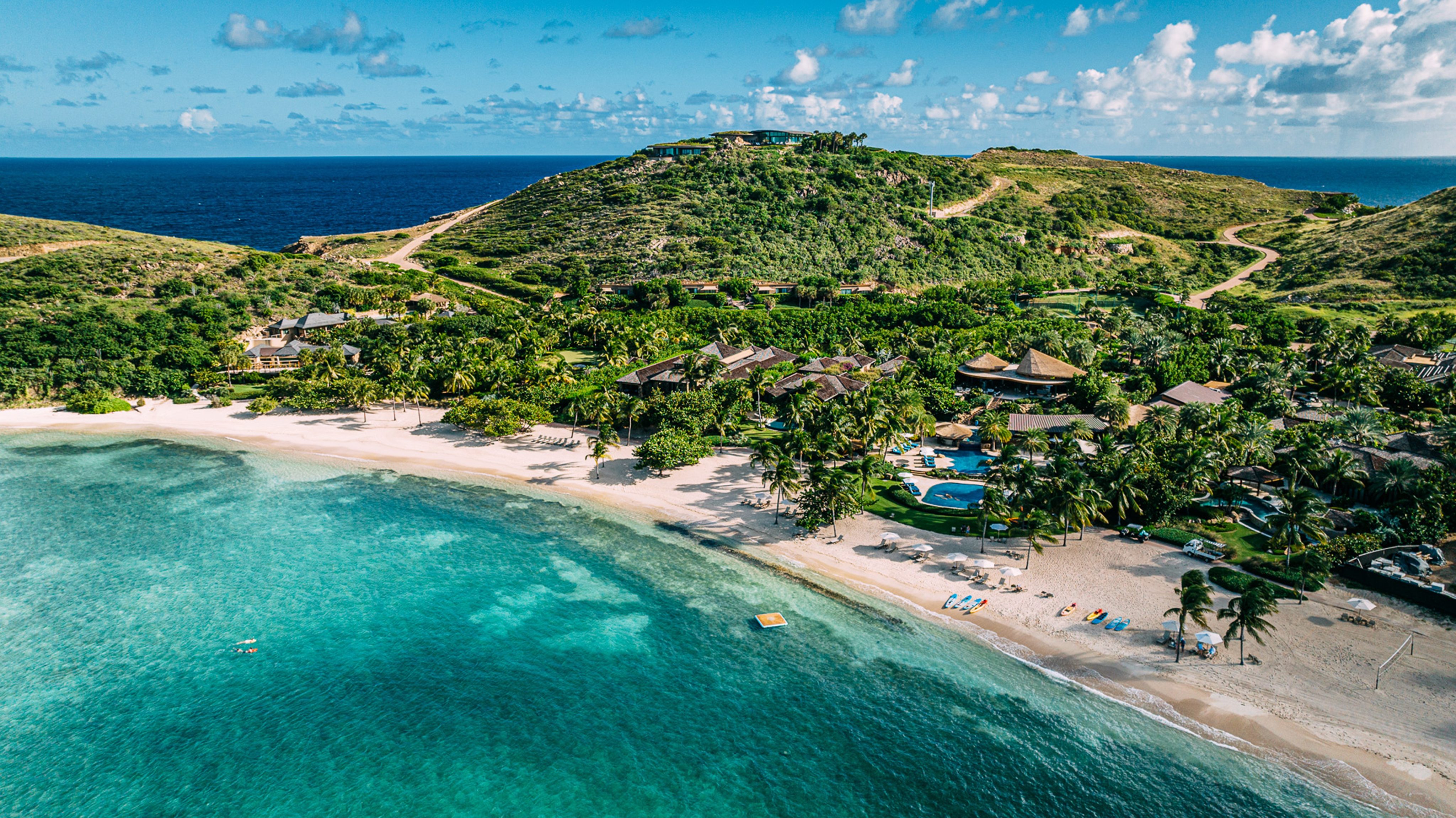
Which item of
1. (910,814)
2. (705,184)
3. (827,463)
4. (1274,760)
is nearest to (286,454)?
(827,463)

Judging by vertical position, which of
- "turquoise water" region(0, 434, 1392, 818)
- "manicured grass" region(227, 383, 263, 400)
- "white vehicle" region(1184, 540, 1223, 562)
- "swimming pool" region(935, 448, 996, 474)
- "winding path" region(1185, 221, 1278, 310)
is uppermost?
"winding path" region(1185, 221, 1278, 310)

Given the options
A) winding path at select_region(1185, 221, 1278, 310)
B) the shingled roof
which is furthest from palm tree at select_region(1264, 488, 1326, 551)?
winding path at select_region(1185, 221, 1278, 310)

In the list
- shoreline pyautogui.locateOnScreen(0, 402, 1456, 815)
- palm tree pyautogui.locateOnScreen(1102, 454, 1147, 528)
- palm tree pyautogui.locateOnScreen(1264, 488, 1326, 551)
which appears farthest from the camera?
palm tree pyautogui.locateOnScreen(1102, 454, 1147, 528)

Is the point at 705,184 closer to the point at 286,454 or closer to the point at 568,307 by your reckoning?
the point at 568,307

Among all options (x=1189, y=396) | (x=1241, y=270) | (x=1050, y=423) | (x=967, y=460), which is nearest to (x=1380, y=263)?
(x=1241, y=270)

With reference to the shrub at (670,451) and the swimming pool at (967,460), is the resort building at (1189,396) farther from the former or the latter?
the shrub at (670,451)

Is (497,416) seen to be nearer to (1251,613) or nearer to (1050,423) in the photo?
(1050,423)

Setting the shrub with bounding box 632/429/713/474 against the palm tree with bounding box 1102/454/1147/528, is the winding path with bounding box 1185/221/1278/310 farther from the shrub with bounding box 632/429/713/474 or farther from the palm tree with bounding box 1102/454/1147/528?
the shrub with bounding box 632/429/713/474
